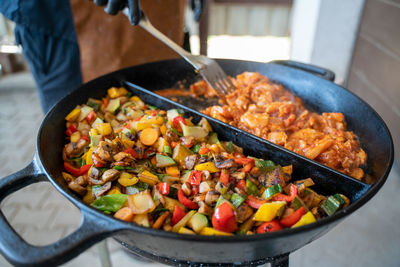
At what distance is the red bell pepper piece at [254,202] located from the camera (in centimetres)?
129

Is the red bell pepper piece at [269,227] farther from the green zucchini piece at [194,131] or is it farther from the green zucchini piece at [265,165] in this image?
the green zucchini piece at [194,131]

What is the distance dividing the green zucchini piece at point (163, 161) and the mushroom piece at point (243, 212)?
445 mm

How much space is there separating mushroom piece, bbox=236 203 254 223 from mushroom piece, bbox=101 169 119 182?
557mm

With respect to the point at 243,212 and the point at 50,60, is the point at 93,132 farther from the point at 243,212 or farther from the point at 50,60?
the point at 50,60

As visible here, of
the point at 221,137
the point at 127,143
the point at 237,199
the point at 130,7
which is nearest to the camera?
the point at 237,199

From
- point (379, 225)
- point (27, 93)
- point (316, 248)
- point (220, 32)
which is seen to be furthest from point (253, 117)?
point (220, 32)

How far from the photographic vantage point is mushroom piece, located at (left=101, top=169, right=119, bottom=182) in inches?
54.6

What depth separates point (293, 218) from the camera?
1.22 metres

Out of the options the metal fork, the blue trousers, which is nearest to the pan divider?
the metal fork

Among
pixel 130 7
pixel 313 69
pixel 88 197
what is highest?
pixel 130 7

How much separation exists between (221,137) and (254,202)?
0.63m

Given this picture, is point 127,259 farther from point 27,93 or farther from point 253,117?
point 27,93

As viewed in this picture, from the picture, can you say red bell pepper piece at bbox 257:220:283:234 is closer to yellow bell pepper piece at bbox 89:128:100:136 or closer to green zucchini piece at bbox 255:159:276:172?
green zucchini piece at bbox 255:159:276:172

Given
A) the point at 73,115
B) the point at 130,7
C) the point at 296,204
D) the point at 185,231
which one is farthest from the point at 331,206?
the point at 130,7
